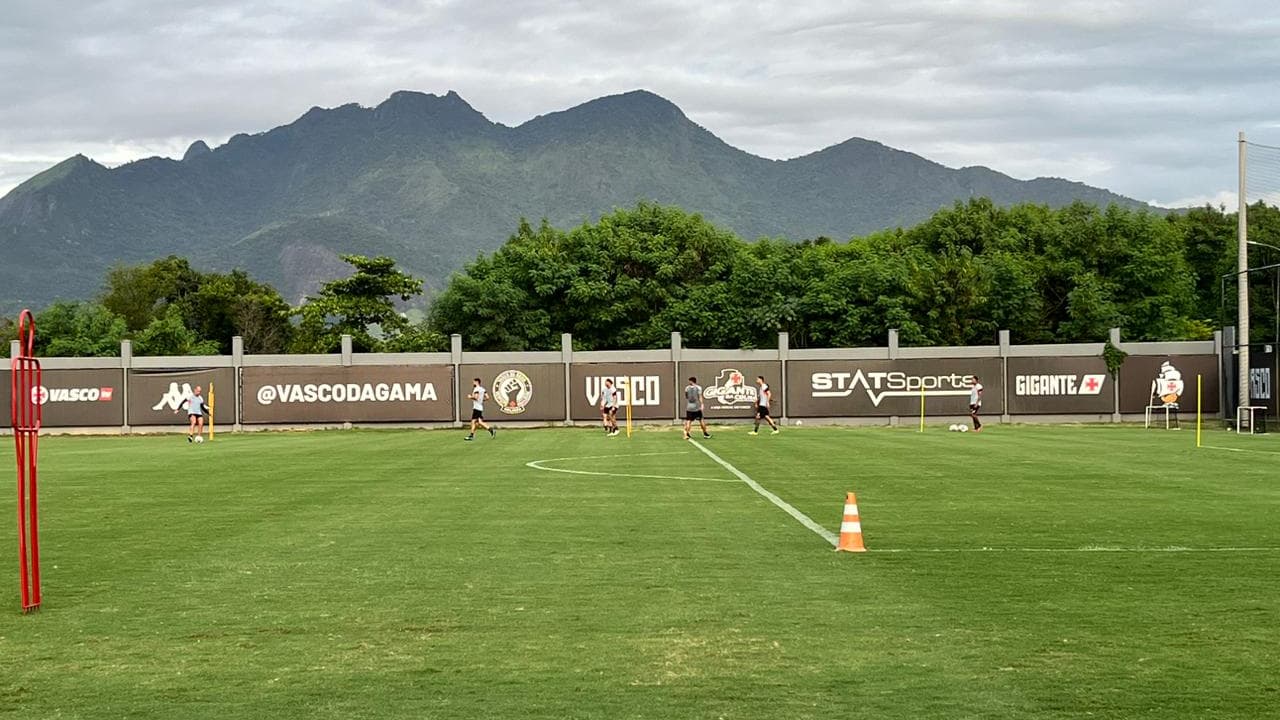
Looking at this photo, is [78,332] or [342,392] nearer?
[342,392]

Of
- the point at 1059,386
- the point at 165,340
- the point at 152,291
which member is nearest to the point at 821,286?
the point at 1059,386

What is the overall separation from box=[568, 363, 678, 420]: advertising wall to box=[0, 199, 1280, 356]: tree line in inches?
736

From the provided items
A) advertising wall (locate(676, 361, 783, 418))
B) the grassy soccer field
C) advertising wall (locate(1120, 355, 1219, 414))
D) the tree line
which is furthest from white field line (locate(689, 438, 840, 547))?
the tree line

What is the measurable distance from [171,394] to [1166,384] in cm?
3572

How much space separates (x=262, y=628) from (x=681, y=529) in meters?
6.02

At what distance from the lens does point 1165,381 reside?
154ft

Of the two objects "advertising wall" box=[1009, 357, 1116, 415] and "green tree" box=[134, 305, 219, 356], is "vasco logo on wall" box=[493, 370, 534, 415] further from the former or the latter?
"green tree" box=[134, 305, 219, 356]

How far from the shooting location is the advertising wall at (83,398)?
4953cm

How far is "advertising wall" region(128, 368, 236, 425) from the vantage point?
49531 millimetres

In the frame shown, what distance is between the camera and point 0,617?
902 centimetres

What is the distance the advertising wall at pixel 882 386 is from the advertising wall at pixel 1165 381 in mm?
4518

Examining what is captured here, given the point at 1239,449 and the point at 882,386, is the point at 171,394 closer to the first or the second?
the point at 882,386

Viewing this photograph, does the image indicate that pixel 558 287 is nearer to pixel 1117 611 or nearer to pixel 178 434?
pixel 178 434

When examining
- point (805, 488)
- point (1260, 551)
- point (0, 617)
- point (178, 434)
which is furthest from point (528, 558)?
point (178, 434)
